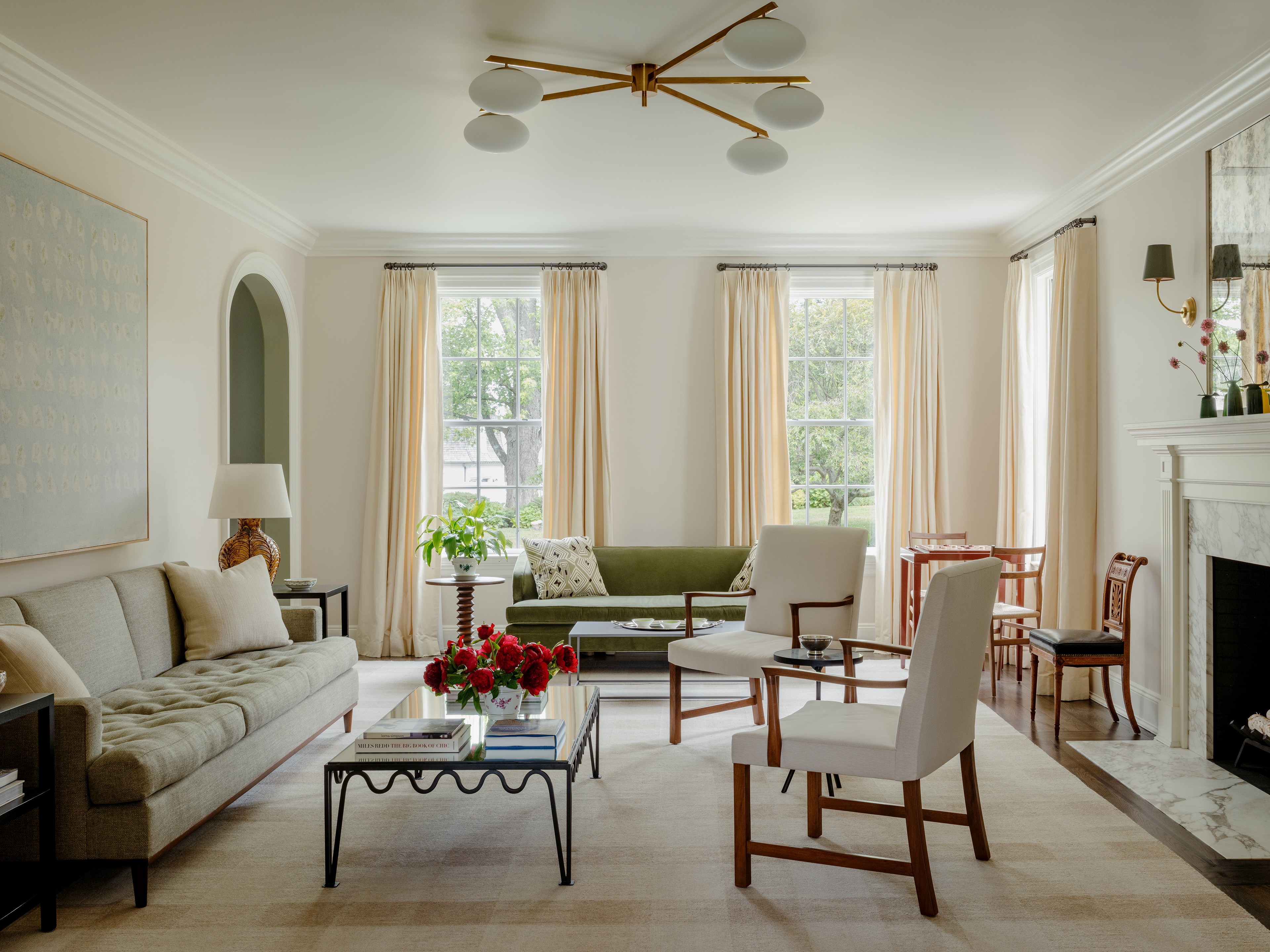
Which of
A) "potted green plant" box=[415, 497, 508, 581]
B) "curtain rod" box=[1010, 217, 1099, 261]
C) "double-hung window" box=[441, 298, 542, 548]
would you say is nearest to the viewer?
"curtain rod" box=[1010, 217, 1099, 261]

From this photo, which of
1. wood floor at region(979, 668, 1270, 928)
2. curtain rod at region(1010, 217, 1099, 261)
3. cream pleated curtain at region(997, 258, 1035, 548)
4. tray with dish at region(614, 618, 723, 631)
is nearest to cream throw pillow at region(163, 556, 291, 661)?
tray with dish at region(614, 618, 723, 631)

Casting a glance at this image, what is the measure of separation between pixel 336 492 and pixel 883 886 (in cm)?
507

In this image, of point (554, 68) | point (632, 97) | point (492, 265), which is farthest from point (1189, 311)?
point (492, 265)

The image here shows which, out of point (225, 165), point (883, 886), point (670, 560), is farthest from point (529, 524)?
point (883, 886)

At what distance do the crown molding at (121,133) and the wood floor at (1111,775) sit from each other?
5313 mm

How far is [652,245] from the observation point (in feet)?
21.9

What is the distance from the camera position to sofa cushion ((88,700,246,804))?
268cm

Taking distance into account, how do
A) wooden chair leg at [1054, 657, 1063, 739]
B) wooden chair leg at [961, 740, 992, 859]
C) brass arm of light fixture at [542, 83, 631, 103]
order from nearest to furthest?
1. wooden chair leg at [961, 740, 992, 859]
2. brass arm of light fixture at [542, 83, 631, 103]
3. wooden chair leg at [1054, 657, 1063, 739]

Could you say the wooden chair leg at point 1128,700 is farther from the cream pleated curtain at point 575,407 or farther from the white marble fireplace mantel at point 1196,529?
the cream pleated curtain at point 575,407

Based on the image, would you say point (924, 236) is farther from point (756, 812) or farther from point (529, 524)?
point (756, 812)

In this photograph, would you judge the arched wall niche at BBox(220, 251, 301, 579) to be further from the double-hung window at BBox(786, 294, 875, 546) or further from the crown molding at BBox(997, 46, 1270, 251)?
the crown molding at BBox(997, 46, 1270, 251)

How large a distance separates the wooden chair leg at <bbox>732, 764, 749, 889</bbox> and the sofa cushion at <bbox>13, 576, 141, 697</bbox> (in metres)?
2.54

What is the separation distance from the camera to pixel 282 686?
12.1 ft

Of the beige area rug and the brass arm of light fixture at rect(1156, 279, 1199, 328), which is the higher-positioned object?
the brass arm of light fixture at rect(1156, 279, 1199, 328)
